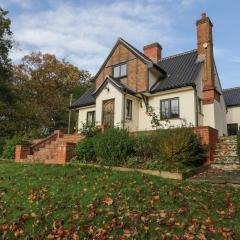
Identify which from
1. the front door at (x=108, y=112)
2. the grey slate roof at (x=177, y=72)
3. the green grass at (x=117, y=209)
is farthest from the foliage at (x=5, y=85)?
the green grass at (x=117, y=209)

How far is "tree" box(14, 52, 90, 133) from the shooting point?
95.5 ft

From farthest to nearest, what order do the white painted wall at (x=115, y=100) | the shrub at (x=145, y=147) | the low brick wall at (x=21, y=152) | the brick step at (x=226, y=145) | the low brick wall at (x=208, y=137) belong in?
the white painted wall at (x=115, y=100) < the low brick wall at (x=21, y=152) < the brick step at (x=226, y=145) < the low brick wall at (x=208, y=137) < the shrub at (x=145, y=147)

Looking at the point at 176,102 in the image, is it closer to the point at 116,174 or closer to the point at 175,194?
the point at 116,174

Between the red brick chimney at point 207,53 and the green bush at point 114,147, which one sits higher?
the red brick chimney at point 207,53

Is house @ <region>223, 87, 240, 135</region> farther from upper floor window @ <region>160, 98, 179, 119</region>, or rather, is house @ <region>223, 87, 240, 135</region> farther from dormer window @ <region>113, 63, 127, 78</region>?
dormer window @ <region>113, 63, 127, 78</region>

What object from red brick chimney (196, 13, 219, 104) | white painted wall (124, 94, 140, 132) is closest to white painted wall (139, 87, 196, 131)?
white painted wall (124, 94, 140, 132)

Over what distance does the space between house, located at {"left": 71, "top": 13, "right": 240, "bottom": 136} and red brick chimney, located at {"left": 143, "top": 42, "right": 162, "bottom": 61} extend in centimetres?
265

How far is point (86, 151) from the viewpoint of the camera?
12094mm

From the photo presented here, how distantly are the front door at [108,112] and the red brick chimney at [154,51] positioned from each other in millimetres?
7337

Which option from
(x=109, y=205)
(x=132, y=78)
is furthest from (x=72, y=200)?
(x=132, y=78)

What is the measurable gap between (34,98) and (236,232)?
33.2 m

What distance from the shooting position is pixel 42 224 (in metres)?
5.44

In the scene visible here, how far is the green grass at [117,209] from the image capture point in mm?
4883

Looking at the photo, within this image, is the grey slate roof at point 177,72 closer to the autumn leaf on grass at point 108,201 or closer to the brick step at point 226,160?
the brick step at point 226,160
